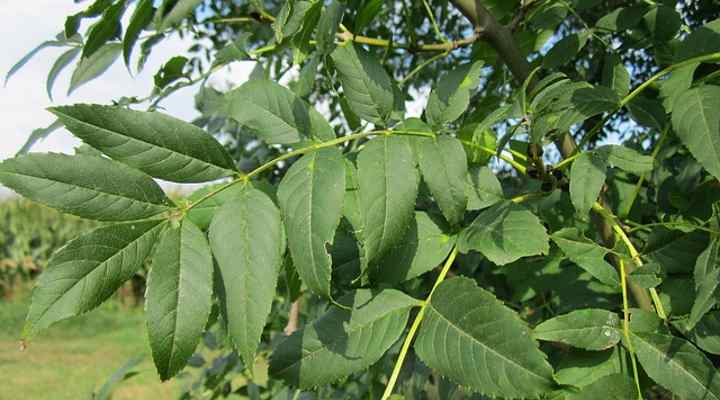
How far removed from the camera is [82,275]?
683mm

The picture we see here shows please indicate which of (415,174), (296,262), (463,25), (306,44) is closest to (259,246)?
(296,262)

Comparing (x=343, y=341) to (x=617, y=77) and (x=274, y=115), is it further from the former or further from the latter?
(x=617, y=77)

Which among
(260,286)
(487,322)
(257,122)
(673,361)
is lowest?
(673,361)

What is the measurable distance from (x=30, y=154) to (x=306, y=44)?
0.39 m

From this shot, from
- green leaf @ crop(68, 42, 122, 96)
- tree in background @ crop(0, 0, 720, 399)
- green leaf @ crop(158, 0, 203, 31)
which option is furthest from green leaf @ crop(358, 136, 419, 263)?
green leaf @ crop(68, 42, 122, 96)

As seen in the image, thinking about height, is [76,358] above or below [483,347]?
below

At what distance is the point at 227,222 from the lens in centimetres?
72

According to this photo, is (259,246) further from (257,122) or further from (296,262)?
(257,122)

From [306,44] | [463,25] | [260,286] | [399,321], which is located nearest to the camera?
[260,286]

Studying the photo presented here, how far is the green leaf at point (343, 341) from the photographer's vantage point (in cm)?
77

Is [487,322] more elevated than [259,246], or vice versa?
[259,246]

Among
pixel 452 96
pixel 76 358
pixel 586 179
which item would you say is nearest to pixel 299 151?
pixel 452 96

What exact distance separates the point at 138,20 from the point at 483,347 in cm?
67

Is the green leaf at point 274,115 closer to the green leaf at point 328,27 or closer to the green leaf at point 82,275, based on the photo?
the green leaf at point 328,27
